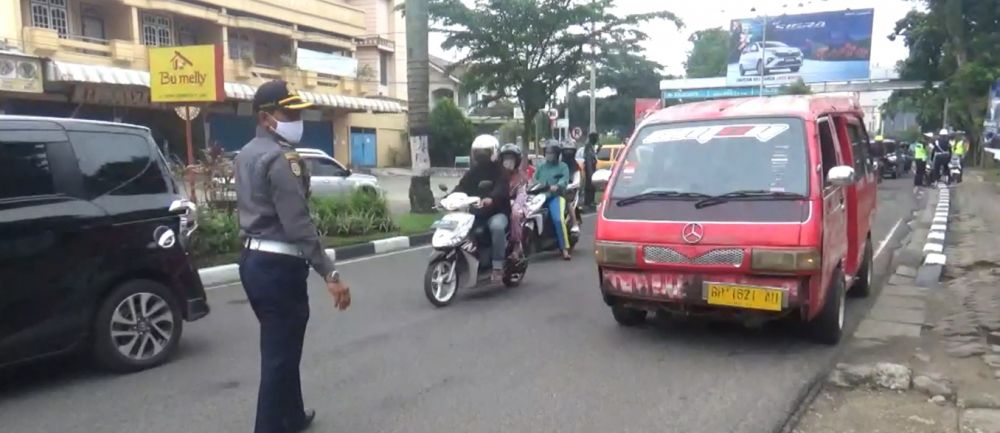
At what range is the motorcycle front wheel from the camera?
24.5 ft

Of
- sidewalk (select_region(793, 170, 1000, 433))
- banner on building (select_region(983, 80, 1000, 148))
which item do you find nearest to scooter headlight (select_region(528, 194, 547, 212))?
sidewalk (select_region(793, 170, 1000, 433))

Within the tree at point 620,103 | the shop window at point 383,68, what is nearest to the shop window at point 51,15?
the shop window at point 383,68

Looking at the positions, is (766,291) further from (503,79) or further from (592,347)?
(503,79)

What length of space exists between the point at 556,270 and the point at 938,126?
45990 millimetres

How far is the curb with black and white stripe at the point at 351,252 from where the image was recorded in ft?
30.5

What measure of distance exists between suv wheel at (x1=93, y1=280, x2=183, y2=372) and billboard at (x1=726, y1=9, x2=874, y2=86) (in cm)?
4135

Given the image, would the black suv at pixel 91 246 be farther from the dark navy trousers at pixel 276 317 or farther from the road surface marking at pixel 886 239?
the road surface marking at pixel 886 239

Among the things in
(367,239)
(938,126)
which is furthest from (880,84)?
(367,239)

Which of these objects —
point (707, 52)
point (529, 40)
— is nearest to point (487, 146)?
point (529, 40)

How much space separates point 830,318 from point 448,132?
3520cm

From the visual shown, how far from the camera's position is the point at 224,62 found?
27.5 m

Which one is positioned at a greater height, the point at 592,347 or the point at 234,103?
the point at 234,103

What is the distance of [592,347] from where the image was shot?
5.99 metres

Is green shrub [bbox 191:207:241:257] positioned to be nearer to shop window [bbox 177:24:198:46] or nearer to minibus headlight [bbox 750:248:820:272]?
minibus headlight [bbox 750:248:820:272]
